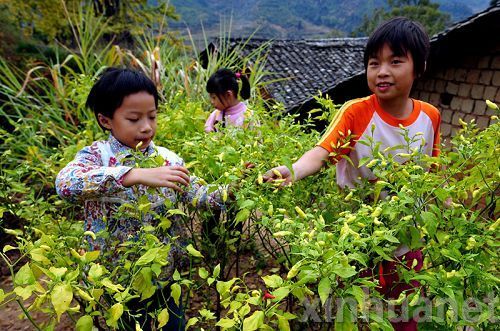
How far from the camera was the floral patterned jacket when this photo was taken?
1396 mm

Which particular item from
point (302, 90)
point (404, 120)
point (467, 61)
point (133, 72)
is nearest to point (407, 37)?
point (404, 120)

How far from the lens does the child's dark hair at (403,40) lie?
5.47ft

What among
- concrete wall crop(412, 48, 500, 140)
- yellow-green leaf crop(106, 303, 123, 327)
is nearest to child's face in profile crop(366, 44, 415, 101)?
yellow-green leaf crop(106, 303, 123, 327)

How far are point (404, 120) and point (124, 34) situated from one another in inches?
757

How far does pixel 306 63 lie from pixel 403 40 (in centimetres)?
1385

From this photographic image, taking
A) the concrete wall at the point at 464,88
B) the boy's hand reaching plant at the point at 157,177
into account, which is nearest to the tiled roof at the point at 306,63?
the concrete wall at the point at 464,88

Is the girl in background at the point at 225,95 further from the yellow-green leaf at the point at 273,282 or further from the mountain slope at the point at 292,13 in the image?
the mountain slope at the point at 292,13

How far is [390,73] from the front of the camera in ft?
5.51

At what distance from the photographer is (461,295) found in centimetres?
101

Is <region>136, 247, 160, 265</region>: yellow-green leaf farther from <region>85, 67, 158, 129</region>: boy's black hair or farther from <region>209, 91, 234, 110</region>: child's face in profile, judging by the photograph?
<region>209, 91, 234, 110</region>: child's face in profile

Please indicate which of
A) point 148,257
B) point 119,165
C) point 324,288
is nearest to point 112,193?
point 119,165

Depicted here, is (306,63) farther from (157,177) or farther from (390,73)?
(157,177)

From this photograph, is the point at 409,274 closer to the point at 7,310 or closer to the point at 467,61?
the point at 7,310

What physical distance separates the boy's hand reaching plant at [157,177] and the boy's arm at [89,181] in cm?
4
